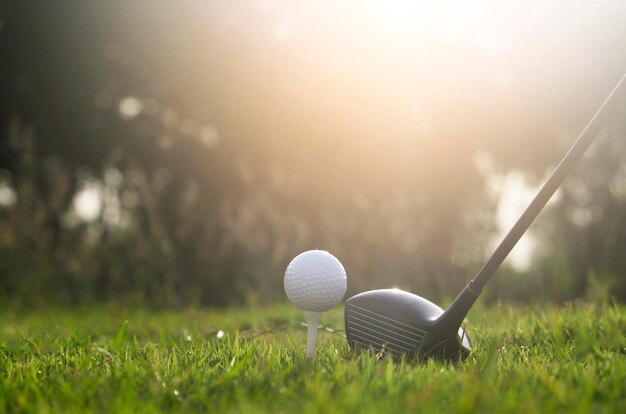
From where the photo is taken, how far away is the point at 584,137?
2.64 meters

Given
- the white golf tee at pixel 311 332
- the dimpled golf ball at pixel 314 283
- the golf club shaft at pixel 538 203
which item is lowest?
the white golf tee at pixel 311 332

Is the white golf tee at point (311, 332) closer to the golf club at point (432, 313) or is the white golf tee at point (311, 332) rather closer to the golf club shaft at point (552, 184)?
the golf club at point (432, 313)

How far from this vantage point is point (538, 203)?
265 centimetres

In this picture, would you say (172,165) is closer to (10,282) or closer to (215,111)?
(215,111)

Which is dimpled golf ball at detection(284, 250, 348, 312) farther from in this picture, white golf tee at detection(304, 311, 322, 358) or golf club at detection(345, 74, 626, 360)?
golf club at detection(345, 74, 626, 360)

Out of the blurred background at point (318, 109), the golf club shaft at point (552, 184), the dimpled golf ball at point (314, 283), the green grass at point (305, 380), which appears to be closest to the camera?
the green grass at point (305, 380)

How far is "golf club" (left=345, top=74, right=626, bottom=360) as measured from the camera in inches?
104

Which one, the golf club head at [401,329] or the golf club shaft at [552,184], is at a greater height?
the golf club shaft at [552,184]

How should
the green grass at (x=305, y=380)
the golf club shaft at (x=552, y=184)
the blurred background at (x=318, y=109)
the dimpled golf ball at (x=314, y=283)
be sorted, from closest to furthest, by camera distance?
the green grass at (x=305, y=380) → the golf club shaft at (x=552, y=184) → the dimpled golf ball at (x=314, y=283) → the blurred background at (x=318, y=109)

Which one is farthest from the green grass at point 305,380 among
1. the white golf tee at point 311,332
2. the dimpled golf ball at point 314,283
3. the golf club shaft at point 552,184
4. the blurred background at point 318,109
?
the blurred background at point 318,109

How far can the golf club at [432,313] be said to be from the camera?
2.64 meters

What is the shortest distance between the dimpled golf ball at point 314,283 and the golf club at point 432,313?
14cm

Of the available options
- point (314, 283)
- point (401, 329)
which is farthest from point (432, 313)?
point (314, 283)

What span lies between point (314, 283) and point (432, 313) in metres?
0.51
